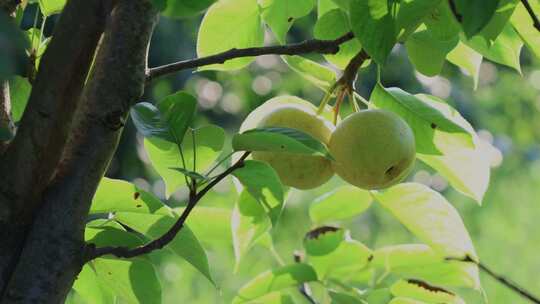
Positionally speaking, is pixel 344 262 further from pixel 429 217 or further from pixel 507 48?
pixel 507 48

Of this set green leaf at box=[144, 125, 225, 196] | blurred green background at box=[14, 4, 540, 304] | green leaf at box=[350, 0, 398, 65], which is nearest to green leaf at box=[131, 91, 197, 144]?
green leaf at box=[144, 125, 225, 196]

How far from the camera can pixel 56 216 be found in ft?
1.93

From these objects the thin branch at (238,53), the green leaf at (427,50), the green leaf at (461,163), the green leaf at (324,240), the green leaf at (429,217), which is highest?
the thin branch at (238,53)

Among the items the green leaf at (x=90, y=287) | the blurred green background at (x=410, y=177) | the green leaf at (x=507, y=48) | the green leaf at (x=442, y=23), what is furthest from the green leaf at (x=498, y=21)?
the blurred green background at (x=410, y=177)

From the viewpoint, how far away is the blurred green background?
3213 millimetres

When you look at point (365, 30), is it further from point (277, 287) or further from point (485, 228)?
point (485, 228)

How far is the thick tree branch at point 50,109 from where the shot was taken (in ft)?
1.85

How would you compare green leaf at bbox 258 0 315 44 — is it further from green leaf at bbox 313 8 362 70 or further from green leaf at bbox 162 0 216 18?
green leaf at bbox 162 0 216 18

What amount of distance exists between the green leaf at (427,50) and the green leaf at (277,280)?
227 millimetres

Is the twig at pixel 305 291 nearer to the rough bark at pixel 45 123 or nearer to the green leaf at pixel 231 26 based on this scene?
the green leaf at pixel 231 26

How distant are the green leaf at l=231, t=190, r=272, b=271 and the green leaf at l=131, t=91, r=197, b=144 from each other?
0.45ft

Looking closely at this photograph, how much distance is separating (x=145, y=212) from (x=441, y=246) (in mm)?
273

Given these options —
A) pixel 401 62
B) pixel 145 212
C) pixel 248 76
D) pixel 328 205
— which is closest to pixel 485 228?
pixel 401 62

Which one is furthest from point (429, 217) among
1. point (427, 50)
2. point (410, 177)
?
point (410, 177)
